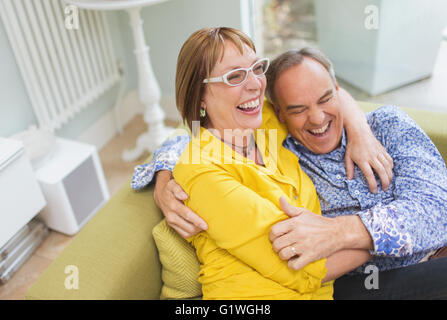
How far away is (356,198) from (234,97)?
1.64ft

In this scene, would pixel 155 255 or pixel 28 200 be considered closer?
pixel 155 255

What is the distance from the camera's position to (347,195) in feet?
4.14

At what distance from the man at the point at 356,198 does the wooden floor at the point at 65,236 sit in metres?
1.05

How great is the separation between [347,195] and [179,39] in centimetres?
175

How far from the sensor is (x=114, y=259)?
112cm

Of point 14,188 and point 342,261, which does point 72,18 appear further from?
point 342,261

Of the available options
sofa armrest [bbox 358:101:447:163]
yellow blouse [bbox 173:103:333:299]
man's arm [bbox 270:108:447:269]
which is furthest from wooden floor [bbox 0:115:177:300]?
sofa armrest [bbox 358:101:447:163]

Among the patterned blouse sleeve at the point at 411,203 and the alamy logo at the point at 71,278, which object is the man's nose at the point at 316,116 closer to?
the patterned blouse sleeve at the point at 411,203

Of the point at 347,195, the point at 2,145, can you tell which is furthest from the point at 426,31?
the point at 2,145

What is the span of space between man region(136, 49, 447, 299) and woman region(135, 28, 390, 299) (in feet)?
0.16

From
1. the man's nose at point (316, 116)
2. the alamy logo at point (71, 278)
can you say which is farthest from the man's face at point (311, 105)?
the alamy logo at point (71, 278)

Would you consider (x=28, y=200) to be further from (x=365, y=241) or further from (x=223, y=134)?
(x=365, y=241)

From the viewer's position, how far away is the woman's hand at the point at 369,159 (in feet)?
4.00

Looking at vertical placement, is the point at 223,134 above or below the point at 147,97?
above
